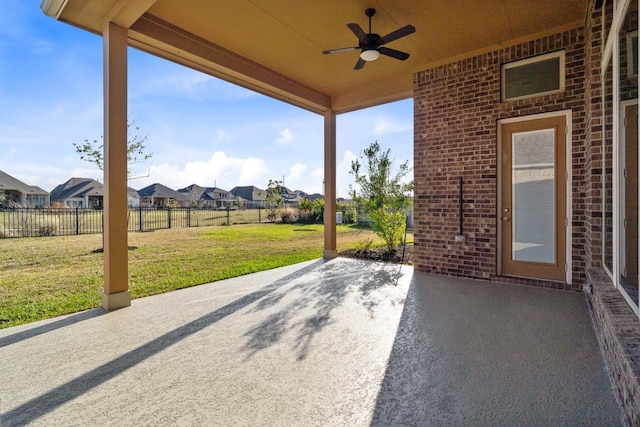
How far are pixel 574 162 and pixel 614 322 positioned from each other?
2910 mm

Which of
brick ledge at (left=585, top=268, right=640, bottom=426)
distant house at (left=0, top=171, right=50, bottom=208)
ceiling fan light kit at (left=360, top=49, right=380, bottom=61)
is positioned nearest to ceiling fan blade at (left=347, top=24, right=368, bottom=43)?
ceiling fan light kit at (left=360, top=49, right=380, bottom=61)

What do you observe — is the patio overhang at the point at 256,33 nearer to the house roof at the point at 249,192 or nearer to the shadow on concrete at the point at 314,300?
the shadow on concrete at the point at 314,300

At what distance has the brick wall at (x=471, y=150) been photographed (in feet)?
A: 12.8

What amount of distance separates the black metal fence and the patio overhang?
272 centimetres

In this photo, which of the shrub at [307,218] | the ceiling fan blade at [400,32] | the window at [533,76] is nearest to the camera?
the ceiling fan blade at [400,32]

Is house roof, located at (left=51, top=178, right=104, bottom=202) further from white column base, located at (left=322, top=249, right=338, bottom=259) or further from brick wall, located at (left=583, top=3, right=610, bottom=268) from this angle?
brick wall, located at (left=583, top=3, right=610, bottom=268)

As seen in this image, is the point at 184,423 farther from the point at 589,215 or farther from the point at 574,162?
the point at 574,162

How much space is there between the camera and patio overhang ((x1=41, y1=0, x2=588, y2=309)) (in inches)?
134

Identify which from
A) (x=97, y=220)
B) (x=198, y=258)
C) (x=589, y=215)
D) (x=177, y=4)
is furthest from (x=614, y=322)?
(x=97, y=220)

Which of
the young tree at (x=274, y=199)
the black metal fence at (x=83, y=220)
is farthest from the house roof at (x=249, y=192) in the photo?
the black metal fence at (x=83, y=220)

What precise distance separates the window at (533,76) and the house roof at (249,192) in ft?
121

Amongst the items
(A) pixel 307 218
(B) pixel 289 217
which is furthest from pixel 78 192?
(A) pixel 307 218

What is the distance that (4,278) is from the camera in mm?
4707

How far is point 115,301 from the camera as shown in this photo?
11.4 feet
